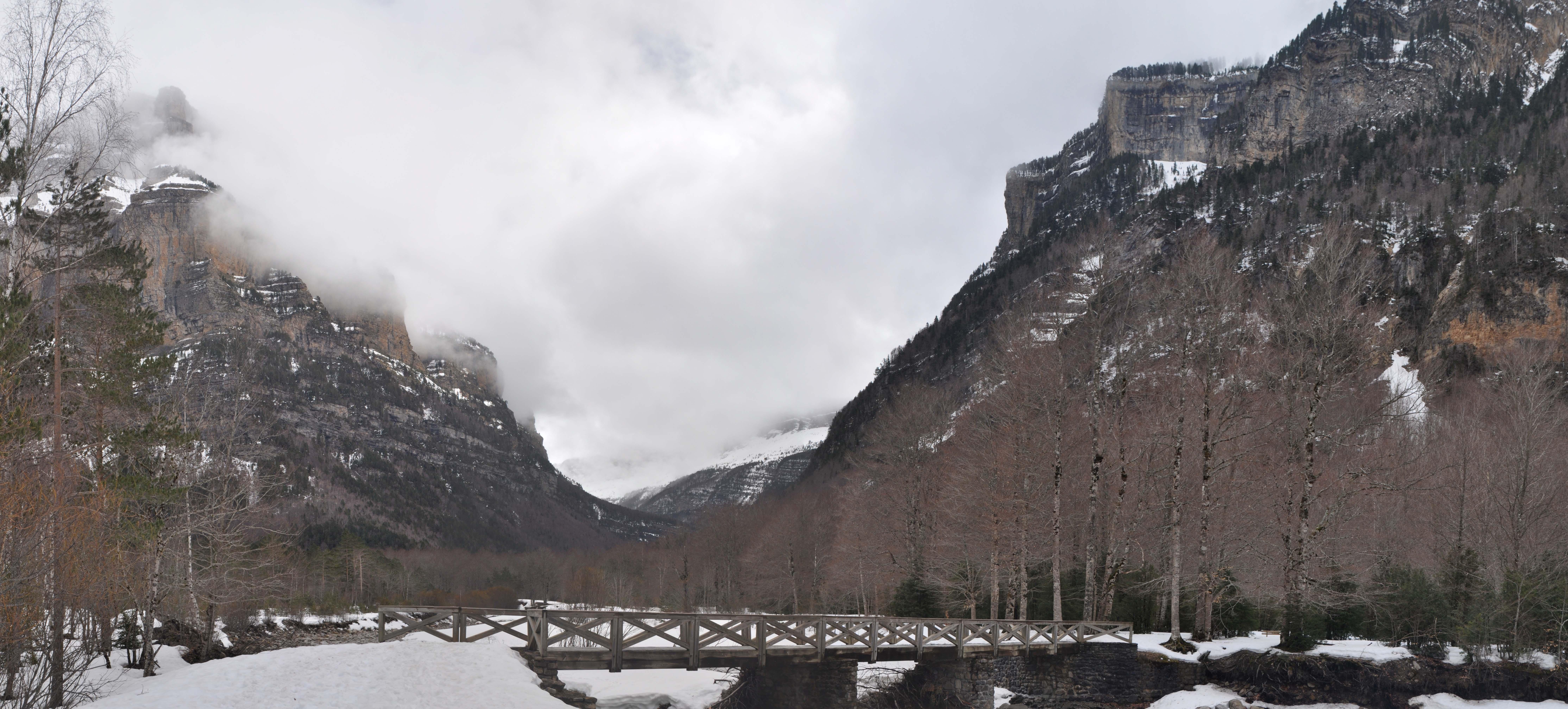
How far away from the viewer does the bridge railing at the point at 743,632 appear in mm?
17422

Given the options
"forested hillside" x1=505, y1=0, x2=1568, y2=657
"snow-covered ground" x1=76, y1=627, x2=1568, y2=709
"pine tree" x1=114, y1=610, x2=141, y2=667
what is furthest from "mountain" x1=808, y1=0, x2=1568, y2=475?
"pine tree" x1=114, y1=610, x2=141, y2=667

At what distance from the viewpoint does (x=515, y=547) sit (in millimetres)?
194125

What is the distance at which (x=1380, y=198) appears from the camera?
116812 mm

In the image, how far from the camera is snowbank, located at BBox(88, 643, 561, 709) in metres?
12.6

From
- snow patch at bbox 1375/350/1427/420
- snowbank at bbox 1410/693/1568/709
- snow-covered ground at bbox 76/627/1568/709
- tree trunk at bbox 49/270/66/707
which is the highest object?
snow patch at bbox 1375/350/1427/420

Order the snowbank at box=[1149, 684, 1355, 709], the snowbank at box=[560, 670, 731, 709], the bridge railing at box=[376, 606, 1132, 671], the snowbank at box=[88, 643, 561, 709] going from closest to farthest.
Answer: the snowbank at box=[88, 643, 561, 709] < the snowbank at box=[1149, 684, 1355, 709] < the bridge railing at box=[376, 606, 1132, 671] < the snowbank at box=[560, 670, 731, 709]

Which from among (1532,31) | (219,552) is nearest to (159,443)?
(219,552)

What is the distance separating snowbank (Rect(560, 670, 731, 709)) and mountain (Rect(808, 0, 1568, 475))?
17660mm

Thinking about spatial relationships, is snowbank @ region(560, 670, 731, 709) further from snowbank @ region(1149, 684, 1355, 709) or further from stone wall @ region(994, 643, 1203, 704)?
snowbank @ region(1149, 684, 1355, 709)

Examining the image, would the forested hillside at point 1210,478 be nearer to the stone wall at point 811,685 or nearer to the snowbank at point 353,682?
the stone wall at point 811,685

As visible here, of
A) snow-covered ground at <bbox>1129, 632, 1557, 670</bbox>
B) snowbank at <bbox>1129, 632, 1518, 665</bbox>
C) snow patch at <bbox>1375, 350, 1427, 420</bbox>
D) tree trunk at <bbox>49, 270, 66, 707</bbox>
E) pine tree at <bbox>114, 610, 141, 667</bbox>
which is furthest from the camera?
pine tree at <bbox>114, 610, 141, 667</bbox>

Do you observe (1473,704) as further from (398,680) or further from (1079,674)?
(398,680)

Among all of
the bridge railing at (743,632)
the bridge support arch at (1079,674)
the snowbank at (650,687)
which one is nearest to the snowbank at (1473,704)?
the bridge support arch at (1079,674)

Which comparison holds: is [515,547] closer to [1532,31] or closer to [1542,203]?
[1542,203]
